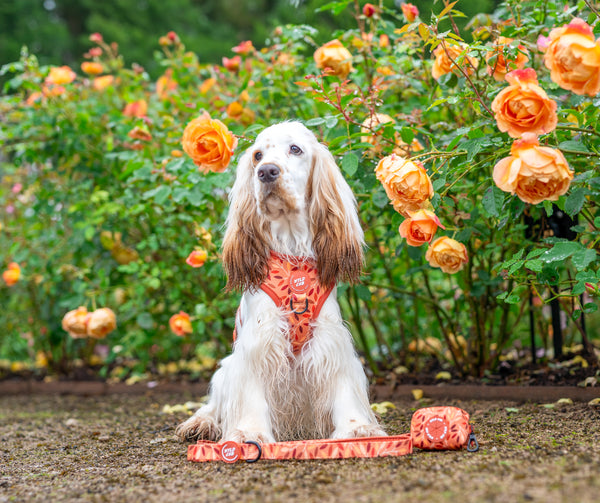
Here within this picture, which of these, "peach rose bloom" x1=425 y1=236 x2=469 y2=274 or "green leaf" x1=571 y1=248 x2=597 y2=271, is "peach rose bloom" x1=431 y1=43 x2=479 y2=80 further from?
"green leaf" x1=571 y1=248 x2=597 y2=271

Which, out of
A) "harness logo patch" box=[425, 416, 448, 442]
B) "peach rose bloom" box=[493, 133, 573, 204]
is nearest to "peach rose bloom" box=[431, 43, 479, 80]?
"peach rose bloom" box=[493, 133, 573, 204]

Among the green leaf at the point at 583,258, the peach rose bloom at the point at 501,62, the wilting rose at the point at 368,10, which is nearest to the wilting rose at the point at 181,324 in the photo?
the wilting rose at the point at 368,10

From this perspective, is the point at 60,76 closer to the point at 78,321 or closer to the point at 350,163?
the point at 78,321

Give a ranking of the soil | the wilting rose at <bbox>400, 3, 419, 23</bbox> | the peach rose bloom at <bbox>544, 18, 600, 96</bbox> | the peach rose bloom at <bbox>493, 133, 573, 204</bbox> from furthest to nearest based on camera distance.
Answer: the wilting rose at <bbox>400, 3, 419, 23</bbox>
the peach rose bloom at <bbox>493, 133, 573, 204</bbox>
the peach rose bloom at <bbox>544, 18, 600, 96</bbox>
the soil

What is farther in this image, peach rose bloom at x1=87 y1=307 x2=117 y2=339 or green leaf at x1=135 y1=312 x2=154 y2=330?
green leaf at x1=135 y1=312 x2=154 y2=330

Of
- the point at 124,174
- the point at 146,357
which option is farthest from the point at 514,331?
the point at 146,357

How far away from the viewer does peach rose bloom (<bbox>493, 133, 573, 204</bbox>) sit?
2.38 metres

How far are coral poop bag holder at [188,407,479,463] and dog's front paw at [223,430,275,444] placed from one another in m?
0.09

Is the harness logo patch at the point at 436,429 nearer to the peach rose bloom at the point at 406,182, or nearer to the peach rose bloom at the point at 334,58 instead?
the peach rose bloom at the point at 406,182

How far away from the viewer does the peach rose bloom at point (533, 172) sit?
7.80 ft

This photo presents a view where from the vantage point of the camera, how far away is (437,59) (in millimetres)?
3164

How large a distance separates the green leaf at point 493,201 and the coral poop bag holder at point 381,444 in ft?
2.93

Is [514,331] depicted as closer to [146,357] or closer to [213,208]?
[213,208]

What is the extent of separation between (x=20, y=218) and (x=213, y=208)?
2494 mm
